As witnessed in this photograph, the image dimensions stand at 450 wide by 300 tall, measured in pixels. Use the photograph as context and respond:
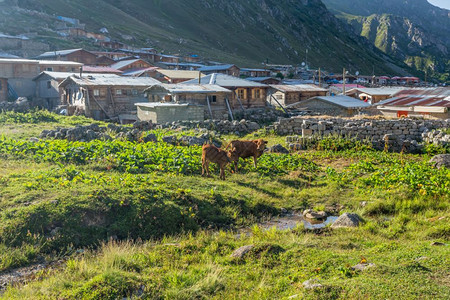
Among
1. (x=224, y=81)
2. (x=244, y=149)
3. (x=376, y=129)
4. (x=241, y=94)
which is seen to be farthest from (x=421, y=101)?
(x=244, y=149)

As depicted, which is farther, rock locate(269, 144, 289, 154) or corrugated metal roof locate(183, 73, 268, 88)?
corrugated metal roof locate(183, 73, 268, 88)

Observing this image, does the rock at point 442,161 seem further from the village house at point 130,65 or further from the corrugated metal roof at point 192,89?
the village house at point 130,65

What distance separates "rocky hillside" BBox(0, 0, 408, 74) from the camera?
10404 cm

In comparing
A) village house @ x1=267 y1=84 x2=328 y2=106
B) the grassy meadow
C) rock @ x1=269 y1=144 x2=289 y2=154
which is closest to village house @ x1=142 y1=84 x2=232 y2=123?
village house @ x1=267 y1=84 x2=328 y2=106

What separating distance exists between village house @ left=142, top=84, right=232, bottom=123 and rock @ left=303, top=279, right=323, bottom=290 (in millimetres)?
29443

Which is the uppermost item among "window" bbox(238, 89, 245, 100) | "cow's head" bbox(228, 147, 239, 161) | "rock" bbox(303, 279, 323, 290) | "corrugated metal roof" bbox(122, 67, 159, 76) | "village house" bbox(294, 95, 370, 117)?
"corrugated metal roof" bbox(122, 67, 159, 76)

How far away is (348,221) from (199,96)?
28944 millimetres

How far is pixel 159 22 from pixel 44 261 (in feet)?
472

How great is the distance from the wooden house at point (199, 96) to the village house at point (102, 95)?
1.96m

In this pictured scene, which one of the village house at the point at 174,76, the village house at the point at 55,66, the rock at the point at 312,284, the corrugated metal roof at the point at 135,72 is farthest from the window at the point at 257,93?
the rock at the point at 312,284

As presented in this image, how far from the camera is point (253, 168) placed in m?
16.2

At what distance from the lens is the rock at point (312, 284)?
6.70 m

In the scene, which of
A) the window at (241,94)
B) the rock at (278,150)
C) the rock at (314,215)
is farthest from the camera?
the window at (241,94)

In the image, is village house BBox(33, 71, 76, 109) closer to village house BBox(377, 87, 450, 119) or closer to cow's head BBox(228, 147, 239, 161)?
village house BBox(377, 87, 450, 119)
